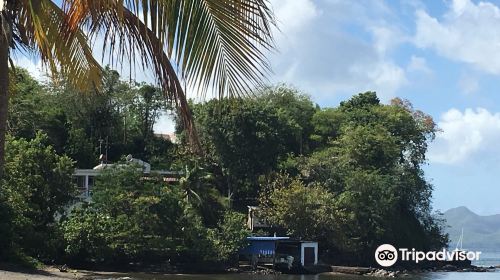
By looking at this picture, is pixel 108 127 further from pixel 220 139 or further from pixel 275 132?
pixel 275 132

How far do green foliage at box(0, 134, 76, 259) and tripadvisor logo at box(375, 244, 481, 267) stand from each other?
2710 cm

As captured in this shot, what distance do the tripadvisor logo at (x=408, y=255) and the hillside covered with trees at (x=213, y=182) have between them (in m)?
0.71

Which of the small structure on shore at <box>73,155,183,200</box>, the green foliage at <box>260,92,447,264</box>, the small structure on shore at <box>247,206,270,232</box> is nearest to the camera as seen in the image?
the small structure on shore at <box>73,155,183,200</box>

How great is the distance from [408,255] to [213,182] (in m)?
18.4

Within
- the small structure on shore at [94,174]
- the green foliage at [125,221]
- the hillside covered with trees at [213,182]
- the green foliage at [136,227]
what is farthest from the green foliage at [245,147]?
the green foliage at [125,221]

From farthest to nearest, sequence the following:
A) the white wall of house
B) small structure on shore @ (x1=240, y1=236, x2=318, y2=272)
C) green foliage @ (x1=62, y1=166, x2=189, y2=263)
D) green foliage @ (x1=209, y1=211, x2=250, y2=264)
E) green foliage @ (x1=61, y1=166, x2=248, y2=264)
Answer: the white wall of house < small structure on shore @ (x1=240, y1=236, x2=318, y2=272) < green foliage @ (x1=209, y1=211, x2=250, y2=264) < green foliage @ (x1=61, y1=166, x2=248, y2=264) < green foliage @ (x1=62, y1=166, x2=189, y2=263)

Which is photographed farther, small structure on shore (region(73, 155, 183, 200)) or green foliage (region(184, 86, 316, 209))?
green foliage (region(184, 86, 316, 209))

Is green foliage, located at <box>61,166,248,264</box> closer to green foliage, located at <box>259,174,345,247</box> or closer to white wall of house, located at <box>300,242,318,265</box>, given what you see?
white wall of house, located at <box>300,242,318,265</box>

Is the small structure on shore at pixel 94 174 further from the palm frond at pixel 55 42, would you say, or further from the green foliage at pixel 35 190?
the palm frond at pixel 55 42

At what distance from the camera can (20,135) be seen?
4397cm

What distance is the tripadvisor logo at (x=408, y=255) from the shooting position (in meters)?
52.2

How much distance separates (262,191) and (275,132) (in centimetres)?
460

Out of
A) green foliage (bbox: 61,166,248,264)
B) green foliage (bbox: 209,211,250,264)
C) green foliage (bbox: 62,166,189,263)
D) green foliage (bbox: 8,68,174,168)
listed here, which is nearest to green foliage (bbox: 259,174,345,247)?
green foliage (bbox: 209,211,250,264)

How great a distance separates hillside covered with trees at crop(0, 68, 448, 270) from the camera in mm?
33688
